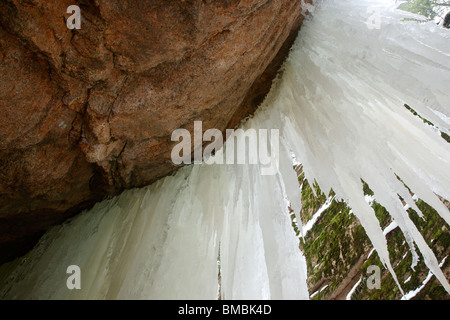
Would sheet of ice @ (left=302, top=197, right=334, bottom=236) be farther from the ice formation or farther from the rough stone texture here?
the rough stone texture

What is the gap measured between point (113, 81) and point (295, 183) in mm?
1262

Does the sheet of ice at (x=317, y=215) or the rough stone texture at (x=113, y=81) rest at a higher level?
the sheet of ice at (x=317, y=215)

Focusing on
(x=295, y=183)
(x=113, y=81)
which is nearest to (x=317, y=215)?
(x=295, y=183)

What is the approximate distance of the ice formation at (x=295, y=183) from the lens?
170 centimetres

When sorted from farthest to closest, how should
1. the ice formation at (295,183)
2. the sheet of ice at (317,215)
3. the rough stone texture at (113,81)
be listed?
the sheet of ice at (317,215) → the ice formation at (295,183) → the rough stone texture at (113,81)

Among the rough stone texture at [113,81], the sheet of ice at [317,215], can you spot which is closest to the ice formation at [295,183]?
the rough stone texture at [113,81]

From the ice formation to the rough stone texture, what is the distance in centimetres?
25

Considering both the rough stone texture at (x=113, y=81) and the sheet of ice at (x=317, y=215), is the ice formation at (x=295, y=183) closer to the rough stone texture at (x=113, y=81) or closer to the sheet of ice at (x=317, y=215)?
the rough stone texture at (x=113, y=81)

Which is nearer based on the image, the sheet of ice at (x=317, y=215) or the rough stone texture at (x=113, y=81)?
the rough stone texture at (x=113, y=81)

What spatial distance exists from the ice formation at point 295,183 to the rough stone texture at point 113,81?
0.82 ft

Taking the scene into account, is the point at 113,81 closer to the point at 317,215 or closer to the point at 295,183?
the point at 295,183

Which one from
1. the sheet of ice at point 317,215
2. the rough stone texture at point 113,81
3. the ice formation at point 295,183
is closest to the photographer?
the rough stone texture at point 113,81

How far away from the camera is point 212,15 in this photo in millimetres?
1417

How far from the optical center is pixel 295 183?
196cm
